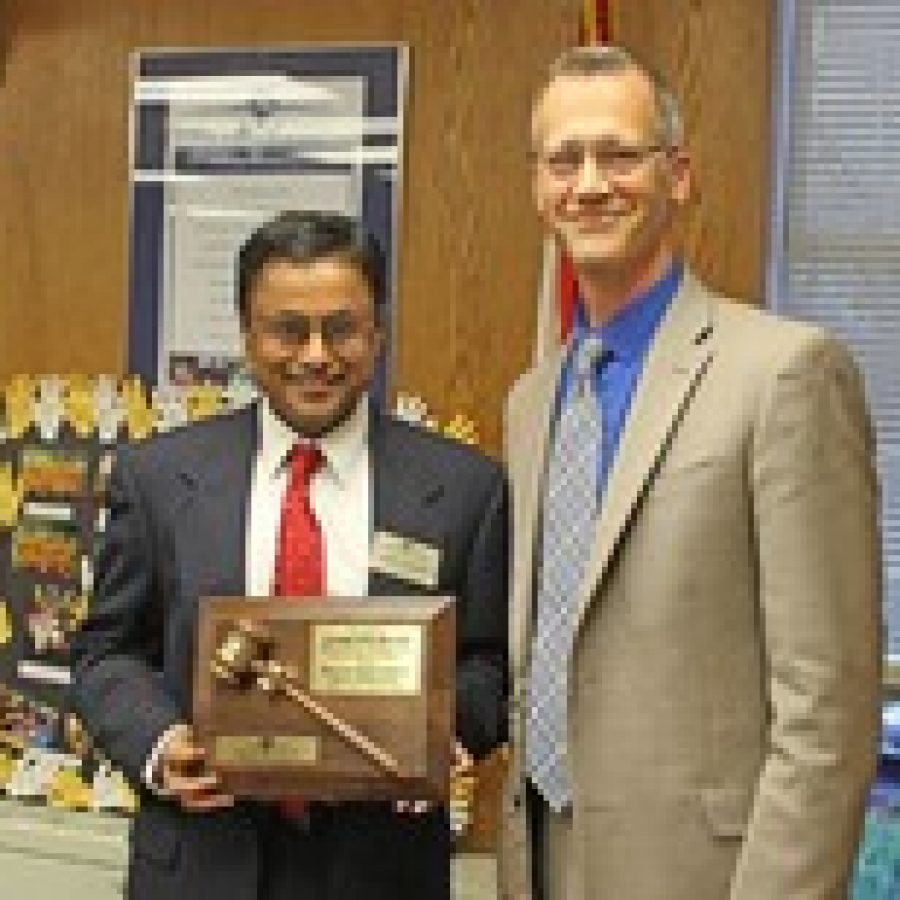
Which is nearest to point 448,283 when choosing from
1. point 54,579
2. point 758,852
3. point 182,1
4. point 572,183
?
point 182,1

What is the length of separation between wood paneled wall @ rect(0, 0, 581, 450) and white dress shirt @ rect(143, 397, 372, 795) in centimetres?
93

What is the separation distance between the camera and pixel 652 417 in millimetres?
1808

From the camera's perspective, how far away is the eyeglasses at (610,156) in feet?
5.90

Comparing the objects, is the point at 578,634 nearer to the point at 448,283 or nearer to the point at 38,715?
the point at 448,283

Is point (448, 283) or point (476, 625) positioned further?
point (448, 283)

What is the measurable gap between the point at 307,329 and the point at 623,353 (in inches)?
13.8

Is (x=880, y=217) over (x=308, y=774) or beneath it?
over

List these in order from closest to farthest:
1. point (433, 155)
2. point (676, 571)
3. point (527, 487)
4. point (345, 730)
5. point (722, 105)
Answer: point (676, 571)
point (345, 730)
point (527, 487)
point (722, 105)
point (433, 155)

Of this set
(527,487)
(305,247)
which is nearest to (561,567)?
(527,487)

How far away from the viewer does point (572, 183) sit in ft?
5.93

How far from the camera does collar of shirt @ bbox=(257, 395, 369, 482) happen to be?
6.74 feet

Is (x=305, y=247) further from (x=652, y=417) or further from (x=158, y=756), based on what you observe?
(x=158, y=756)

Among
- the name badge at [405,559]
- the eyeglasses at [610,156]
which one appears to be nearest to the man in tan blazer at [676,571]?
the eyeglasses at [610,156]

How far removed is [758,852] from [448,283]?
4.88 feet
